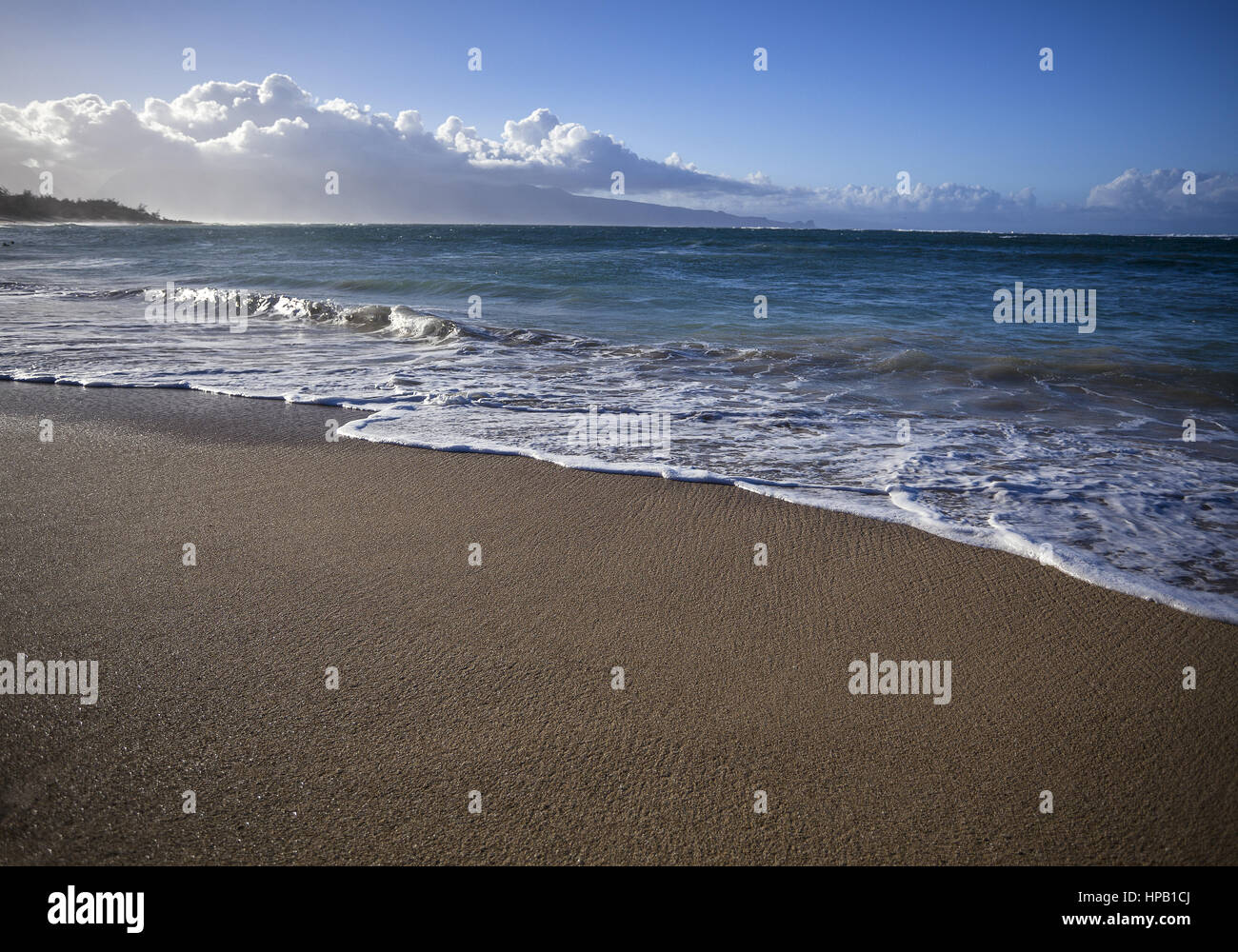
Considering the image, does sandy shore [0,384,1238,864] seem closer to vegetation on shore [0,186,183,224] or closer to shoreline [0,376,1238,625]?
shoreline [0,376,1238,625]

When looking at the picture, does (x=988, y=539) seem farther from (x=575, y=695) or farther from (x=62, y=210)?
(x=62, y=210)

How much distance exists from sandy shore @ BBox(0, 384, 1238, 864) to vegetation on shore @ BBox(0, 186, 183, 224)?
9706 cm

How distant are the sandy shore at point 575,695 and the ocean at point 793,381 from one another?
2.25 feet

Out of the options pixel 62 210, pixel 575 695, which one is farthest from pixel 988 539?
pixel 62 210

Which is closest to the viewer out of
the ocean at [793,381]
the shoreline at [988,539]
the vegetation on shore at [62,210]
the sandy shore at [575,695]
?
the sandy shore at [575,695]

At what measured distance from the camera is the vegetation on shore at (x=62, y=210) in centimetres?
8044

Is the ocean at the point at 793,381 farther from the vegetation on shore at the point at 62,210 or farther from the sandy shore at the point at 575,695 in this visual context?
the vegetation on shore at the point at 62,210

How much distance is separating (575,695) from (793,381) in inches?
239

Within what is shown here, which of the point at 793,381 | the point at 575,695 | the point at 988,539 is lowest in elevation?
the point at 575,695

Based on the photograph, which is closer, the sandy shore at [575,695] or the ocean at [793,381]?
the sandy shore at [575,695]

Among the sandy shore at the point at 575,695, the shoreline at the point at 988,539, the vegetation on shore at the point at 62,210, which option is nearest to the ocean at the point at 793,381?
the shoreline at the point at 988,539

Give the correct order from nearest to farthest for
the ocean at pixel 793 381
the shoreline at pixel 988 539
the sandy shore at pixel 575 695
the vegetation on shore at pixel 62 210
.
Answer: the sandy shore at pixel 575 695 < the shoreline at pixel 988 539 < the ocean at pixel 793 381 < the vegetation on shore at pixel 62 210

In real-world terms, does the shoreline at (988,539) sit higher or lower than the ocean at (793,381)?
lower

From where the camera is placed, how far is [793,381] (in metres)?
7.91
